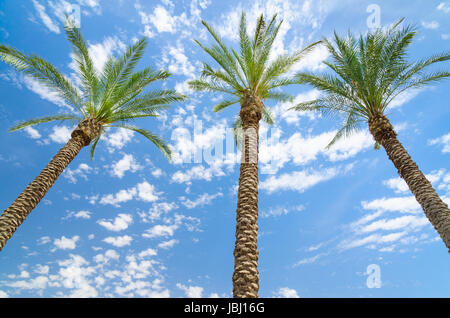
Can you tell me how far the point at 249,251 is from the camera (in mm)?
6531

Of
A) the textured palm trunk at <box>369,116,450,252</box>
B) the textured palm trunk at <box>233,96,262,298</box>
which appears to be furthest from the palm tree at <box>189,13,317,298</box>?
the textured palm trunk at <box>369,116,450,252</box>

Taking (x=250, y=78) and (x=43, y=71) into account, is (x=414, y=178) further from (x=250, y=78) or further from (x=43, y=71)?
(x=43, y=71)

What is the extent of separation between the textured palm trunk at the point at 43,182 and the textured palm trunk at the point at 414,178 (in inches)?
472

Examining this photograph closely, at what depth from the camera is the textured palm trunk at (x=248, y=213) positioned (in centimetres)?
602

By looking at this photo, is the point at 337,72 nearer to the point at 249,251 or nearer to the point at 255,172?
the point at 255,172

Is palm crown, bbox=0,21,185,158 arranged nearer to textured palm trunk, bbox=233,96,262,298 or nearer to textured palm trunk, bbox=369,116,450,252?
textured palm trunk, bbox=233,96,262,298

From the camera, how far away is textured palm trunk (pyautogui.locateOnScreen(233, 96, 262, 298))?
6020 mm

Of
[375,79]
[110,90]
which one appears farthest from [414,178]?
[110,90]

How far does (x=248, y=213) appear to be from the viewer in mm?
7395

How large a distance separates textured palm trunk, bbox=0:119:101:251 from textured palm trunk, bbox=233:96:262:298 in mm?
6395

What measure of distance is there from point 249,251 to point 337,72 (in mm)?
9455

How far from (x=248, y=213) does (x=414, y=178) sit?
6.27m

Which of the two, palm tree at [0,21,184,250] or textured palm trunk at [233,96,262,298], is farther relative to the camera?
palm tree at [0,21,184,250]
